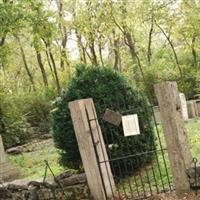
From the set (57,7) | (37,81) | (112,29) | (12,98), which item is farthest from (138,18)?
(37,81)

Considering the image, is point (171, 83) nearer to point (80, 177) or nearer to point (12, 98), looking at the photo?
point (80, 177)

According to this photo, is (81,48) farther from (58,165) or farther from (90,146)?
(90,146)

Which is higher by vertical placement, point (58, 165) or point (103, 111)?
point (103, 111)

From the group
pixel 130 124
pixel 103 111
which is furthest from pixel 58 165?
pixel 130 124

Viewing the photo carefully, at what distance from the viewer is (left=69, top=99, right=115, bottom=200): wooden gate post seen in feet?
20.0

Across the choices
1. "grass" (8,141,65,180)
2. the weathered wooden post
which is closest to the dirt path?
"grass" (8,141,65,180)

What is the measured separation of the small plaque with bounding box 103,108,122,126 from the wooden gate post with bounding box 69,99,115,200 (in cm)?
20

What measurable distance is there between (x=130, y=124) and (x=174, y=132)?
0.63 meters

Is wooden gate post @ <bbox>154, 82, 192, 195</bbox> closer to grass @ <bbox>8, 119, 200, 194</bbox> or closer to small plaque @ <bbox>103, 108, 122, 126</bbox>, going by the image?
grass @ <bbox>8, 119, 200, 194</bbox>

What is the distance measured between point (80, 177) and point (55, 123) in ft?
3.65

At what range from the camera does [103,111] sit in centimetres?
679

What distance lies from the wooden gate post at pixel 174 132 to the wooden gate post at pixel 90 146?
1.03 m

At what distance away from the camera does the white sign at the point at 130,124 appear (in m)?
5.96

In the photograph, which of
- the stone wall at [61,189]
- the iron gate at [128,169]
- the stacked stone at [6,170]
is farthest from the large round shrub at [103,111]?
the stacked stone at [6,170]
